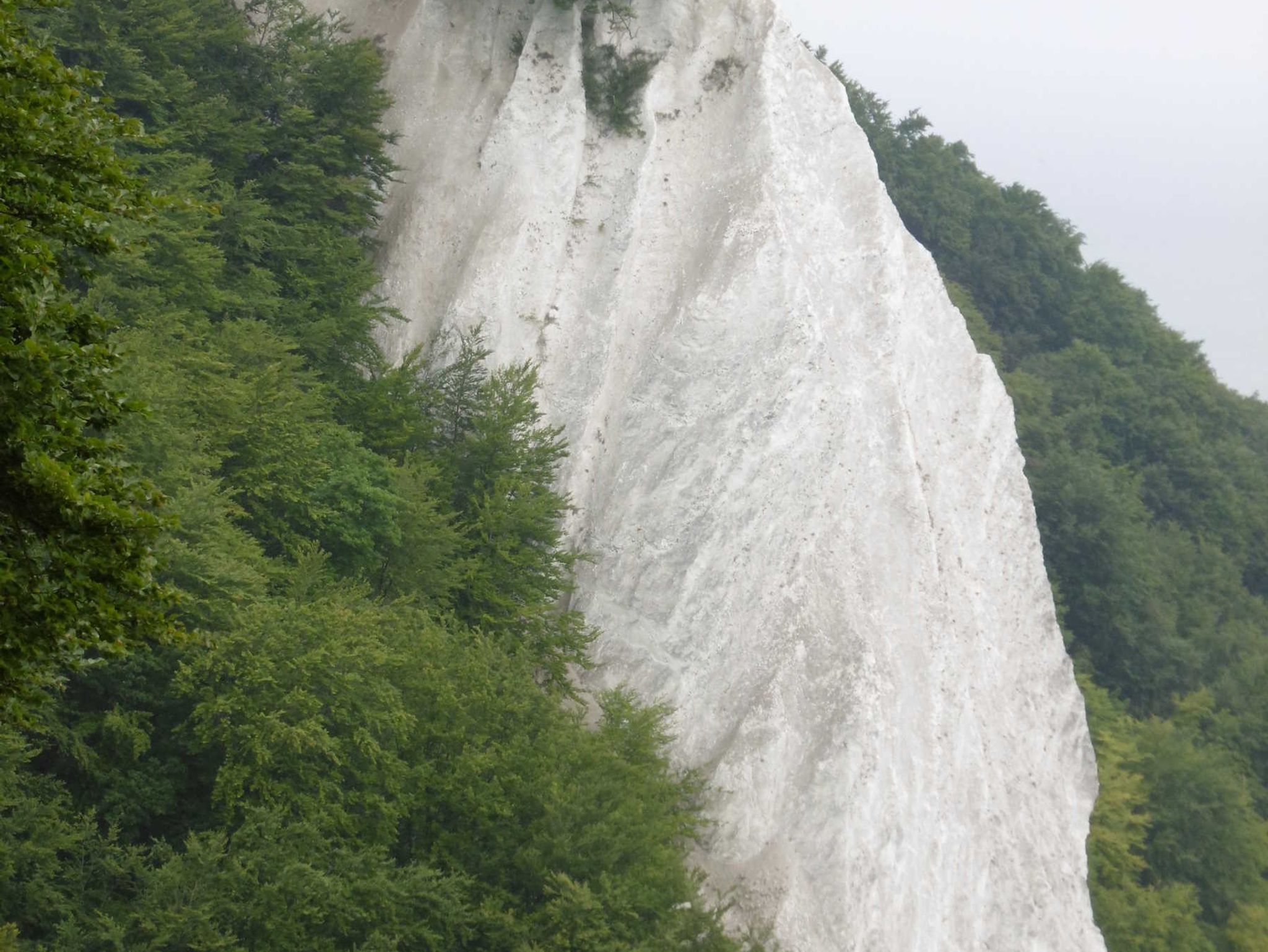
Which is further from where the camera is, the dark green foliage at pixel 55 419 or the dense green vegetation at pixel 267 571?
the dense green vegetation at pixel 267 571

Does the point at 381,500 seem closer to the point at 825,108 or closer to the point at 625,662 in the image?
the point at 625,662

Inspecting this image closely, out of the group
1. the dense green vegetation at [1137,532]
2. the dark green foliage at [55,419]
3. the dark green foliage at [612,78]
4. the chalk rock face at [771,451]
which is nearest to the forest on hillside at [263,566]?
the dark green foliage at [55,419]

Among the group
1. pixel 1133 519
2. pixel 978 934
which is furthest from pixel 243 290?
pixel 1133 519

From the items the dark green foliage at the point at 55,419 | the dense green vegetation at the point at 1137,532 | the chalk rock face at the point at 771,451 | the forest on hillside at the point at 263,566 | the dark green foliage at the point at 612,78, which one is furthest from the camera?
the dense green vegetation at the point at 1137,532

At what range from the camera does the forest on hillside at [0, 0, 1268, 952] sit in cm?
759

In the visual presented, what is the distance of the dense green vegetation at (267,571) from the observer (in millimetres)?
7738

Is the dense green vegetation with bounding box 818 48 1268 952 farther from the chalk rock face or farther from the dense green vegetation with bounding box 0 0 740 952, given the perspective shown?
the dense green vegetation with bounding box 0 0 740 952

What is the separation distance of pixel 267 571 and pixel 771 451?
11.1 m

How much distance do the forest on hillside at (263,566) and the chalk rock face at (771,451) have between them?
133 cm

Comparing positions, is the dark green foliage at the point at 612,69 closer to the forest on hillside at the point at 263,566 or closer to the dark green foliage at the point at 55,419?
the forest on hillside at the point at 263,566

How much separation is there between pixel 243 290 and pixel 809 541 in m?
12.5

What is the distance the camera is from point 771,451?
84.2 feet

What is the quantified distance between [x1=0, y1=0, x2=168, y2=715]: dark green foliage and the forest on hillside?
0.07ft

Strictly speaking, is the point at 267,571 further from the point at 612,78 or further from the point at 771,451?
the point at 612,78
